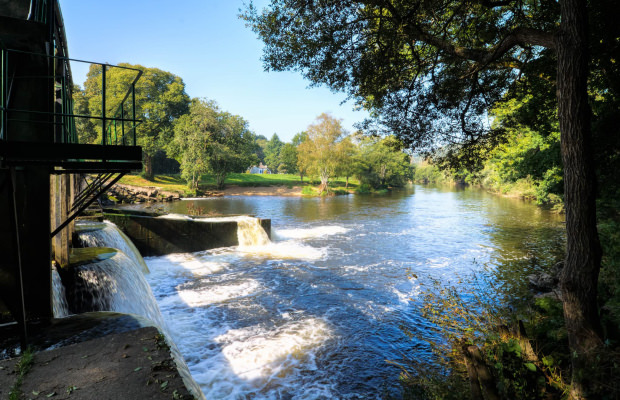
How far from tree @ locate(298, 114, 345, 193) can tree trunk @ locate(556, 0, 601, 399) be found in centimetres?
4851

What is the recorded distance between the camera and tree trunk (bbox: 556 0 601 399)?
4.16 metres

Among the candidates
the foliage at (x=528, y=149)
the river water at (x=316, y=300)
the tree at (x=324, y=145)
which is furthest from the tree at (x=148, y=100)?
the foliage at (x=528, y=149)

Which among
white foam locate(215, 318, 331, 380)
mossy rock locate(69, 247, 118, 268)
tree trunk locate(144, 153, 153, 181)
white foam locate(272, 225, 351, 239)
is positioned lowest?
white foam locate(215, 318, 331, 380)

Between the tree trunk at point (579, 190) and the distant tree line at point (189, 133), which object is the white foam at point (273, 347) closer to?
the tree trunk at point (579, 190)

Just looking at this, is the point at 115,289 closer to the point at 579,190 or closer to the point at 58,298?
the point at 58,298

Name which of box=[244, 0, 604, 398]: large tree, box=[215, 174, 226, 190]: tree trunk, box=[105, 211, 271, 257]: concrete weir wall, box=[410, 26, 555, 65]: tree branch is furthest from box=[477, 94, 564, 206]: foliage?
box=[215, 174, 226, 190]: tree trunk

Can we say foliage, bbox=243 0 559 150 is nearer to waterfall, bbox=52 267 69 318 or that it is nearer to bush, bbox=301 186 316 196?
waterfall, bbox=52 267 69 318

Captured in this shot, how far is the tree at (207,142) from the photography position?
43625 millimetres

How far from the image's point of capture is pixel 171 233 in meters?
15.6

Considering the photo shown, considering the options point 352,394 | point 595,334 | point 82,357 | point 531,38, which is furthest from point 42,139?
point 595,334

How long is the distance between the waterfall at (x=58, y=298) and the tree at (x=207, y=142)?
38.5m

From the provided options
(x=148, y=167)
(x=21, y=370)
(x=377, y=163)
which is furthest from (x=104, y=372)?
(x=377, y=163)

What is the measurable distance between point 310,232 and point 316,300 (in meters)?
11.7

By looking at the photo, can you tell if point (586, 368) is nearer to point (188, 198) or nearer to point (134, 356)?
point (134, 356)
